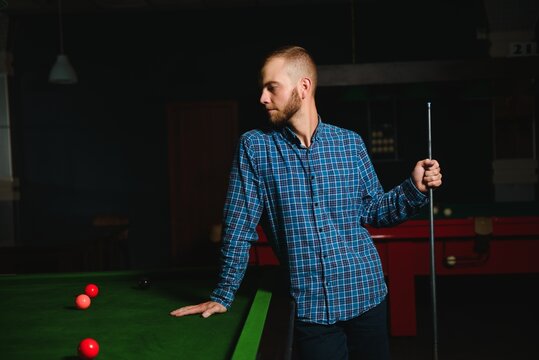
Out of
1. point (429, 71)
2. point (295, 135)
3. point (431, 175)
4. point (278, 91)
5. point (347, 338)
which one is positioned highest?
point (429, 71)

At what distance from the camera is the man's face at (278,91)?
170 centimetres

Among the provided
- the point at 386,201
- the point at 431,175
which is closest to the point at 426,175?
the point at 431,175

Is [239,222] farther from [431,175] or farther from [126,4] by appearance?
[126,4]

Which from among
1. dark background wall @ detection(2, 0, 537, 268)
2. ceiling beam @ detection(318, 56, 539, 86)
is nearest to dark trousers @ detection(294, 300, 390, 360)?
ceiling beam @ detection(318, 56, 539, 86)

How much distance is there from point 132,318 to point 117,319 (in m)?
0.05

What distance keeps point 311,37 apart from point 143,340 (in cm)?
563

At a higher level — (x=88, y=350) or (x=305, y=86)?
(x=305, y=86)

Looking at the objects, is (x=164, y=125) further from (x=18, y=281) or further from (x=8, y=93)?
(x=18, y=281)

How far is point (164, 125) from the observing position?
6738 mm

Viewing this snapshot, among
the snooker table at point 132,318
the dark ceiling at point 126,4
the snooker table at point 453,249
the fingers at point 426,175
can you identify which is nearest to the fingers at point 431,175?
the fingers at point 426,175

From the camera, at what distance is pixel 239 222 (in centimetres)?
171

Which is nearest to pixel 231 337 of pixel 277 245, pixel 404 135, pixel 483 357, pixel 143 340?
pixel 143 340

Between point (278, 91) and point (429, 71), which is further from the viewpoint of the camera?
point (429, 71)

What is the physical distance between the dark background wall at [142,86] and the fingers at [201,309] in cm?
497
